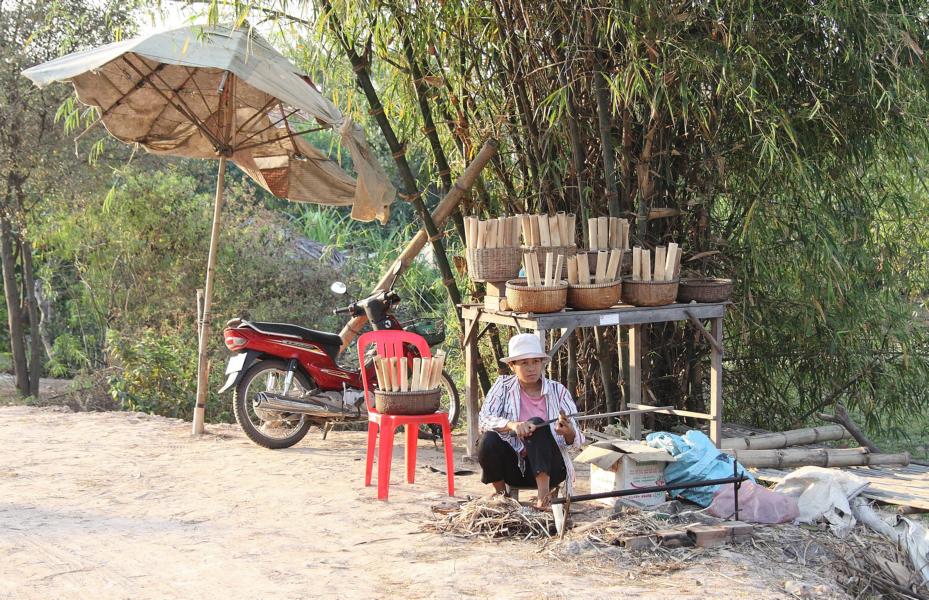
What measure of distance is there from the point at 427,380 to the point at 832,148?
8.68 feet

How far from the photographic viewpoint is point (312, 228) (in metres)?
11.9

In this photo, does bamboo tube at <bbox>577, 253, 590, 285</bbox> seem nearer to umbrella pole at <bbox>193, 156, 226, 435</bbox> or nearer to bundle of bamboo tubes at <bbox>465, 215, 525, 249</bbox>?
bundle of bamboo tubes at <bbox>465, 215, 525, 249</bbox>

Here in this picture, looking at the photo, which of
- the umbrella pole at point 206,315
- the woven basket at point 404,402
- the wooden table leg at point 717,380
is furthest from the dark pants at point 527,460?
the umbrella pole at point 206,315

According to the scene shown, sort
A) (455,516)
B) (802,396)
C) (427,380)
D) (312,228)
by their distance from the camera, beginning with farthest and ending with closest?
(312,228)
(802,396)
(427,380)
(455,516)

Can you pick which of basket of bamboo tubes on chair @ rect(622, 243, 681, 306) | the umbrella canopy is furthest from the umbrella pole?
basket of bamboo tubes on chair @ rect(622, 243, 681, 306)

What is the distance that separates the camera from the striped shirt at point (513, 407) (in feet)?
13.4

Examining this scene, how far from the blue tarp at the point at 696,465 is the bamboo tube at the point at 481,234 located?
1.28 metres

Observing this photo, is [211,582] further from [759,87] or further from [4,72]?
[4,72]

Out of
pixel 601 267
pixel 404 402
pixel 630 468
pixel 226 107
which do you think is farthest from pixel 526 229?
pixel 226 107

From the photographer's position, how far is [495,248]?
188 inches

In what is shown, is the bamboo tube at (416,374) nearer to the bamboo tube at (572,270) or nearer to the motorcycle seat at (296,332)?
the bamboo tube at (572,270)

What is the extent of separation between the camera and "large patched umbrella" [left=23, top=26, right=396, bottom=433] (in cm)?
535

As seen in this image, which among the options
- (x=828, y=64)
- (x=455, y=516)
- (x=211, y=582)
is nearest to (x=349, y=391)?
(x=455, y=516)

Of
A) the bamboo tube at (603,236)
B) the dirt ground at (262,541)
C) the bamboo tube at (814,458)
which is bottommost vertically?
the dirt ground at (262,541)
